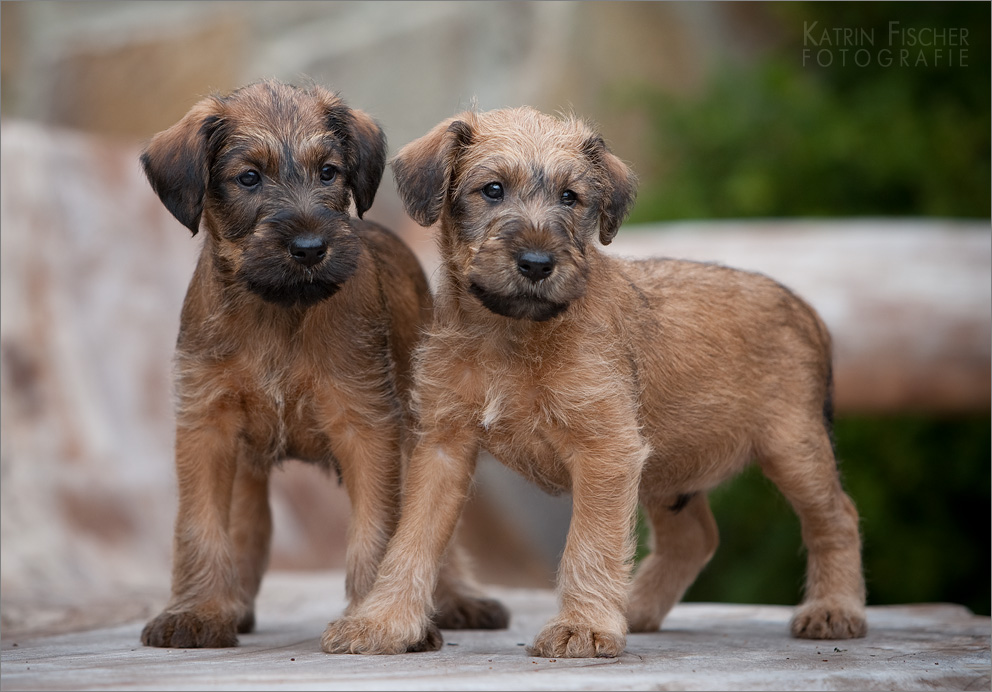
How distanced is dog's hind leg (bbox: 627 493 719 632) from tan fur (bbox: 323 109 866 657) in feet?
1.46

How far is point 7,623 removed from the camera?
6.48 meters

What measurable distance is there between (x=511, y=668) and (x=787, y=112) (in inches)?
349

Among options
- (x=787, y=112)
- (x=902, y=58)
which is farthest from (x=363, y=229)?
(x=902, y=58)

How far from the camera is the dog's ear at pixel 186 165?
5.36m

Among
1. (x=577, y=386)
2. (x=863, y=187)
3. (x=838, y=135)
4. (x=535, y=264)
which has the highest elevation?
(x=838, y=135)

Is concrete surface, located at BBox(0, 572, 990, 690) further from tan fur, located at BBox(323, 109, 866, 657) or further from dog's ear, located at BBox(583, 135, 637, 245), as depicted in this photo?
dog's ear, located at BBox(583, 135, 637, 245)

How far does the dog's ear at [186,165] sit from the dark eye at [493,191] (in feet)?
4.07

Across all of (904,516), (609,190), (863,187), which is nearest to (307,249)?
(609,190)

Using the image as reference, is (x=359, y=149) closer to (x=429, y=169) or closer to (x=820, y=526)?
(x=429, y=169)

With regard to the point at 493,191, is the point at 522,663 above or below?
below

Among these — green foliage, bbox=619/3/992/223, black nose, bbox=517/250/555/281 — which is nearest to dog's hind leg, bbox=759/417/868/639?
black nose, bbox=517/250/555/281

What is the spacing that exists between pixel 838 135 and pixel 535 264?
295 inches

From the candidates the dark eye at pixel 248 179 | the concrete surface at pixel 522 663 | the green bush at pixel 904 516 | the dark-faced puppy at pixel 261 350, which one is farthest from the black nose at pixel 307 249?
the green bush at pixel 904 516

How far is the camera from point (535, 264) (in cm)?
488
